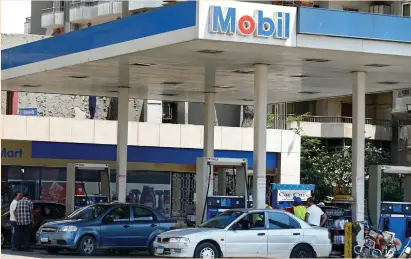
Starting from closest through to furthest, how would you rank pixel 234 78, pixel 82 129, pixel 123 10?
pixel 234 78 < pixel 82 129 < pixel 123 10

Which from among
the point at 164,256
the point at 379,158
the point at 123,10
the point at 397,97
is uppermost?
the point at 123,10

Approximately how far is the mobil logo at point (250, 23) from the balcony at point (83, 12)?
34629 mm

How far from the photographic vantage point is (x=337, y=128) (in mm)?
50500

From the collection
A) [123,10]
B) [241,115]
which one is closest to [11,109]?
[241,115]

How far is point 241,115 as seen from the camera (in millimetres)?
43219

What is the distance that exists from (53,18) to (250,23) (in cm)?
3835

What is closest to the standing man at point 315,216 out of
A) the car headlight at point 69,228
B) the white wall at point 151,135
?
the car headlight at point 69,228

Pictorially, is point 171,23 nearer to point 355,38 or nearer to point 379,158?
point 355,38

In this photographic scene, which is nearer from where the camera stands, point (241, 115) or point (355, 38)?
point (355, 38)

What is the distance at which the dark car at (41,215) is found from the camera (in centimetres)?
2714

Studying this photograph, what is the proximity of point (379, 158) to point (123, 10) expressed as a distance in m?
16.5

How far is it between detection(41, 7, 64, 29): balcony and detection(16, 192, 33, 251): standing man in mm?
32495

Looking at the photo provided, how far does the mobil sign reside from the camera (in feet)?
65.4

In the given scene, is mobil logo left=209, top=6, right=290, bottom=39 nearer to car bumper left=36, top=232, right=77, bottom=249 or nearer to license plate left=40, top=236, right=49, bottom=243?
car bumper left=36, top=232, right=77, bottom=249
